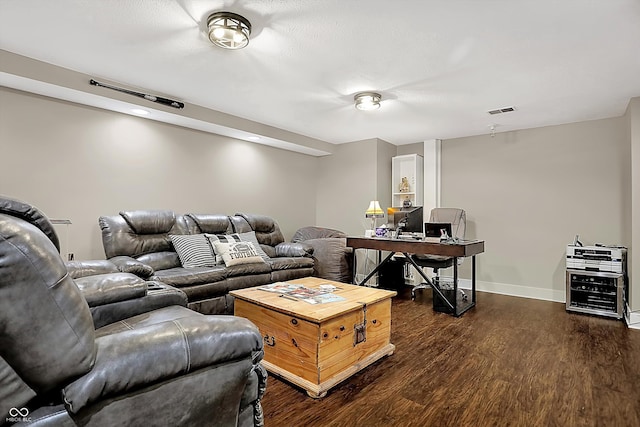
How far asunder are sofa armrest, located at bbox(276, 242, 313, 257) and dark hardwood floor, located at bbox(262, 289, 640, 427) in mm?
1474

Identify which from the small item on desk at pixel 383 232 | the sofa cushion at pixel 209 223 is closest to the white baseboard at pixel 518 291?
the small item on desk at pixel 383 232

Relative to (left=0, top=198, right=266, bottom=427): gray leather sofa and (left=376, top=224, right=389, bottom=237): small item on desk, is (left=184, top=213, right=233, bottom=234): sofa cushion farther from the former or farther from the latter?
(left=0, top=198, right=266, bottom=427): gray leather sofa

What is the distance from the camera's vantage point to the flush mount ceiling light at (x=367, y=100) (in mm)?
3479

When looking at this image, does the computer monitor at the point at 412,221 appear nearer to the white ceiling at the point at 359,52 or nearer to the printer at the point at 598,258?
the white ceiling at the point at 359,52

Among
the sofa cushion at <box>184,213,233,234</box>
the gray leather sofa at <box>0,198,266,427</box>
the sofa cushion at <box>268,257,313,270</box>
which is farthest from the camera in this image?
the sofa cushion at <box>184,213,233,234</box>

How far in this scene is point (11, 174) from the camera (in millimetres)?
2986

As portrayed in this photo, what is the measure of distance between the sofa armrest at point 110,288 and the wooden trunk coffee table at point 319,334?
31.3 inches

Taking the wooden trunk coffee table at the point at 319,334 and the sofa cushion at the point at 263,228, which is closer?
the wooden trunk coffee table at the point at 319,334

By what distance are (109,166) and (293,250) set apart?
2.27 meters

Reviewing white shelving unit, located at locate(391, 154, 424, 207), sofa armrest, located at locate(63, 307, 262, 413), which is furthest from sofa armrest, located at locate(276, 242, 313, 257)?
sofa armrest, located at locate(63, 307, 262, 413)

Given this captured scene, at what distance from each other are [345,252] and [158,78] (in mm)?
2957

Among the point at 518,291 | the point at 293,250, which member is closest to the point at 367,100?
the point at 293,250

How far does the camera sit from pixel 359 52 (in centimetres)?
261

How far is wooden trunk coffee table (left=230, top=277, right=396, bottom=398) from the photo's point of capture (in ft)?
6.66
